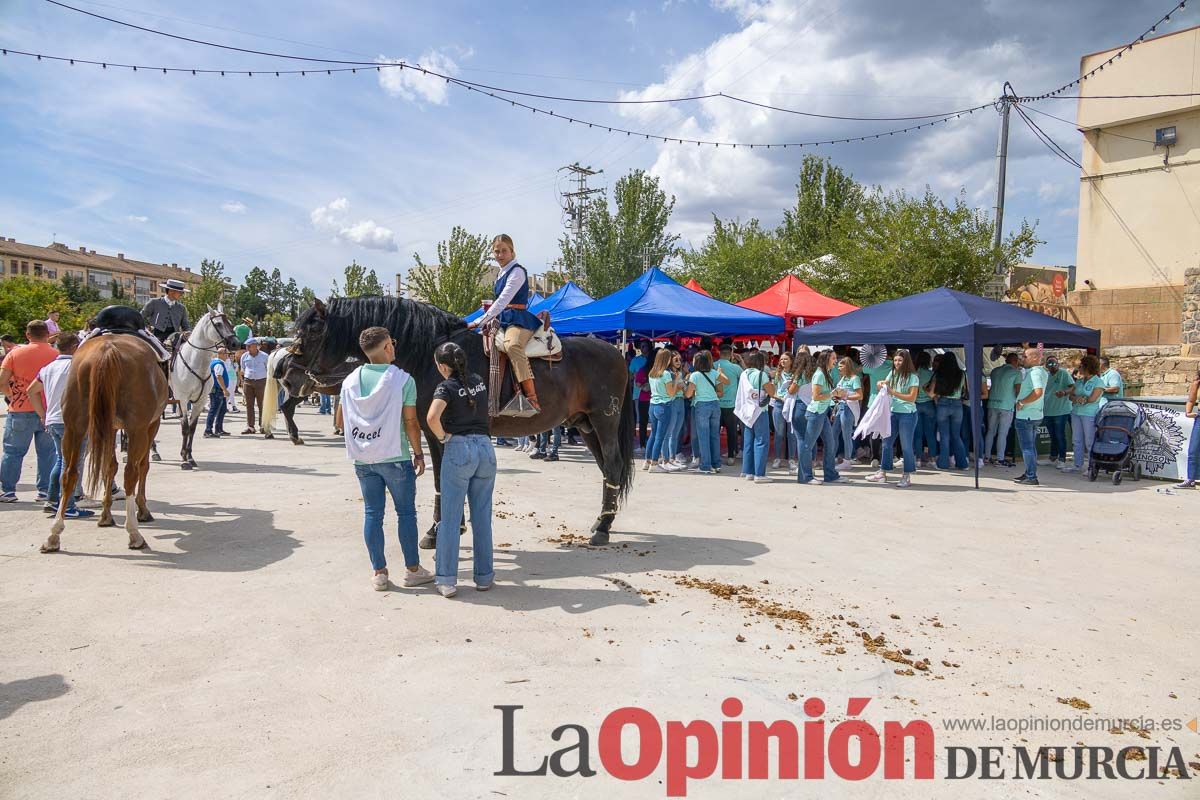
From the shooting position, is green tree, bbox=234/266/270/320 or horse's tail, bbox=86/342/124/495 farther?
green tree, bbox=234/266/270/320

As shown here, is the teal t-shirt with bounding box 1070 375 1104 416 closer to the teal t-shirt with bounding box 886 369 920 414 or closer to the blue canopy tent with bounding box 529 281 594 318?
the teal t-shirt with bounding box 886 369 920 414

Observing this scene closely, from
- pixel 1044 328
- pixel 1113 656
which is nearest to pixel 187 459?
pixel 1113 656

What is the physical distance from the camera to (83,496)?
761cm

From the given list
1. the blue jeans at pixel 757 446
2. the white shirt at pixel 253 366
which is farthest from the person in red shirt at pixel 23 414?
the blue jeans at pixel 757 446

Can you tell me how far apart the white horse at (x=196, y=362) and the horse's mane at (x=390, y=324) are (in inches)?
215

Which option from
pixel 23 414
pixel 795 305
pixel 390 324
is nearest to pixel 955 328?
pixel 795 305

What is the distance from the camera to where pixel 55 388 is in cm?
668

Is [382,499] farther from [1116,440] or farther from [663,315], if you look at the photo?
[1116,440]

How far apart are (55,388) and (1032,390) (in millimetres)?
12167

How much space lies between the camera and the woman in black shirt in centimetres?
468

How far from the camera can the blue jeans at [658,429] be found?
10866mm

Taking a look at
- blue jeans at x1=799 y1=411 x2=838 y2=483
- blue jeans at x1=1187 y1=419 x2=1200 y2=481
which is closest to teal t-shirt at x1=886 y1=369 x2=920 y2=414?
blue jeans at x1=799 y1=411 x2=838 y2=483

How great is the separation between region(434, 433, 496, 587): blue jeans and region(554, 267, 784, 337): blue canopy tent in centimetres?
731

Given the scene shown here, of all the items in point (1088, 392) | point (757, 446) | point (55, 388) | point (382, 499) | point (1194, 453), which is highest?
point (1088, 392)
